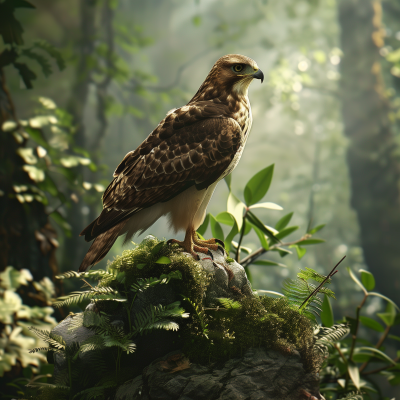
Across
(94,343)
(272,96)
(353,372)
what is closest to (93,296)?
(94,343)

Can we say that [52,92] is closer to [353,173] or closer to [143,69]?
[143,69]

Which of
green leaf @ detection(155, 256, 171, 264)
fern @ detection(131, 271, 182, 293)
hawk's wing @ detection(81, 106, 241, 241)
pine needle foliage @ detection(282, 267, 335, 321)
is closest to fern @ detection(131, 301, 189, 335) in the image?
fern @ detection(131, 271, 182, 293)

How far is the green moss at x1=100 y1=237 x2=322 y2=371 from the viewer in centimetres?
153

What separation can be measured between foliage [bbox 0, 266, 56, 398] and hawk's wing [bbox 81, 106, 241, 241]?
1517 mm

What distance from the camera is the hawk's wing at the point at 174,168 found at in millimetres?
1812

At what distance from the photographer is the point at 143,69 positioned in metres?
7.32

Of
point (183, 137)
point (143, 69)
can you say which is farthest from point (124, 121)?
point (183, 137)

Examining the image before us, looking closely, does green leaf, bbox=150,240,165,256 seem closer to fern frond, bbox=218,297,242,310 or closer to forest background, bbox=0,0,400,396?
fern frond, bbox=218,297,242,310

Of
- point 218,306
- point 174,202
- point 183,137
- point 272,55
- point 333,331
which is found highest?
point 272,55

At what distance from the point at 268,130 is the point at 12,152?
6624 mm

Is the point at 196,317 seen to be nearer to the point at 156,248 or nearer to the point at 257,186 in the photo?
the point at 156,248

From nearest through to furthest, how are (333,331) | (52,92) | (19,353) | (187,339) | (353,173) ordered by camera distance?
(187,339), (333,331), (19,353), (52,92), (353,173)

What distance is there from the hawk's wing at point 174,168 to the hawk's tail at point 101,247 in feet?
0.13

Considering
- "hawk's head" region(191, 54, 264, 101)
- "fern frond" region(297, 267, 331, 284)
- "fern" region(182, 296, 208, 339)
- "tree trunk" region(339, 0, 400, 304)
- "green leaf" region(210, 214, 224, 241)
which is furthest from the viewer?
"tree trunk" region(339, 0, 400, 304)
